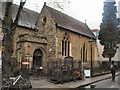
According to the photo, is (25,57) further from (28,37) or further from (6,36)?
(6,36)

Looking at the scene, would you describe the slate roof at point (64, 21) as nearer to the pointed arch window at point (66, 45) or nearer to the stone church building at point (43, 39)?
the stone church building at point (43, 39)

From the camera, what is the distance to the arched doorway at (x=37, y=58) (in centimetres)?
3440

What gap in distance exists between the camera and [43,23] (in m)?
38.9

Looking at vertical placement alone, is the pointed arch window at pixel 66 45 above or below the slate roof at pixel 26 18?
below

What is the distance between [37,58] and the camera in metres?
35.3

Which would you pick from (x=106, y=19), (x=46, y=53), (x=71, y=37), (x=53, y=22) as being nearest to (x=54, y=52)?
(x=46, y=53)

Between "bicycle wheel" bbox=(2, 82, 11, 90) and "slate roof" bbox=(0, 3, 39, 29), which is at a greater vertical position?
"slate roof" bbox=(0, 3, 39, 29)

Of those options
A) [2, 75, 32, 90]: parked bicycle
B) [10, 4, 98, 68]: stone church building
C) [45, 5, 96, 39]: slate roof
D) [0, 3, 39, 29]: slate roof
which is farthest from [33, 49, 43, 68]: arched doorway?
[2, 75, 32, 90]: parked bicycle

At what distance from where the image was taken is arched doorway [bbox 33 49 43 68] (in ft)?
113

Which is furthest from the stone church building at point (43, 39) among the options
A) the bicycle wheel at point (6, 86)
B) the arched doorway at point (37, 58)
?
the bicycle wheel at point (6, 86)

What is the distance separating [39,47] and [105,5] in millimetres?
19941

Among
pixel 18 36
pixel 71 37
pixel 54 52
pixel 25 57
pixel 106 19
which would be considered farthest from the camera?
pixel 106 19

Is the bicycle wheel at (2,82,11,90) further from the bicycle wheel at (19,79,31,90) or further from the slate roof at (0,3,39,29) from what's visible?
the slate roof at (0,3,39,29)

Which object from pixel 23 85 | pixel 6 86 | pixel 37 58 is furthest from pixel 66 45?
pixel 6 86
